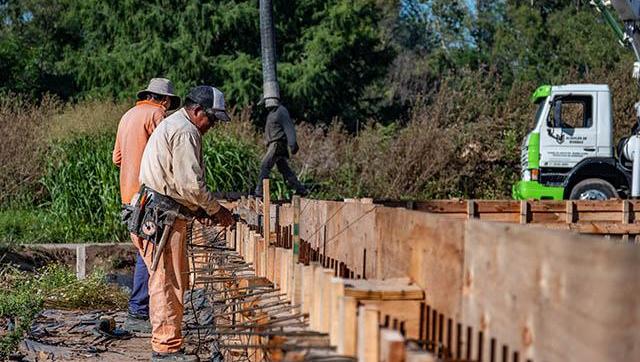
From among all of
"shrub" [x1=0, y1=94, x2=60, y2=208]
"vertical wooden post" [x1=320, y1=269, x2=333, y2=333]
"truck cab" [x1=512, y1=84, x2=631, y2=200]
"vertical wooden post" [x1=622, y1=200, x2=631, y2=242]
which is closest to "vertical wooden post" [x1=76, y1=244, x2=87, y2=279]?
"shrub" [x1=0, y1=94, x2=60, y2=208]

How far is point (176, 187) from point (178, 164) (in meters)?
0.16

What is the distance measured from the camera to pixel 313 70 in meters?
27.8

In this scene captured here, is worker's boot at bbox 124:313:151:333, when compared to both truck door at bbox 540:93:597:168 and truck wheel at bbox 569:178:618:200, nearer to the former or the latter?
truck wheel at bbox 569:178:618:200

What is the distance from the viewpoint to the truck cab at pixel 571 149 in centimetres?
1831

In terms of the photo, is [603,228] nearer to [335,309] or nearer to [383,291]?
[383,291]

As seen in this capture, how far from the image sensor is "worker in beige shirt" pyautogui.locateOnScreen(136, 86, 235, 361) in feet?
21.5

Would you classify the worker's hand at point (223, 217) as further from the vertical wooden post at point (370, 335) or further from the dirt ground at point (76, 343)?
the vertical wooden post at point (370, 335)

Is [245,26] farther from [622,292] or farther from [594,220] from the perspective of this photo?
[622,292]

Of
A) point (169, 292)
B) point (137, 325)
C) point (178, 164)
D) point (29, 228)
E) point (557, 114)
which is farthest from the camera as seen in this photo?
→ point (557, 114)

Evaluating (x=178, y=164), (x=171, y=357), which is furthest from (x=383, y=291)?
(x=171, y=357)

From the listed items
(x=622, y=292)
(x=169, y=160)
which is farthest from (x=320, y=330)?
(x=169, y=160)

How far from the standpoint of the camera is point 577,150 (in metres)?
18.7

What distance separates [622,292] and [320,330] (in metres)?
1.95

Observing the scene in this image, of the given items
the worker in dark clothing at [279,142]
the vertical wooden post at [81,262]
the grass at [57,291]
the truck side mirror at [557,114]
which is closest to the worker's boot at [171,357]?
the grass at [57,291]
